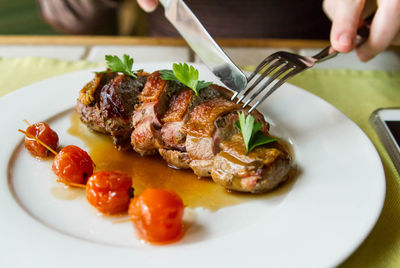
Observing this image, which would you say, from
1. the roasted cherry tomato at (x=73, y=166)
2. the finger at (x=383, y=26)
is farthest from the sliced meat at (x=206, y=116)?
the finger at (x=383, y=26)

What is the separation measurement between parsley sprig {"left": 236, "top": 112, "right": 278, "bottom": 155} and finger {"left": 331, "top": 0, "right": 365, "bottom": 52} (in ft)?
2.78

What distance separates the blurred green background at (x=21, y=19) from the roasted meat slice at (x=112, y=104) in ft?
16.4

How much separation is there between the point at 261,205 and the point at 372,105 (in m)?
1.32

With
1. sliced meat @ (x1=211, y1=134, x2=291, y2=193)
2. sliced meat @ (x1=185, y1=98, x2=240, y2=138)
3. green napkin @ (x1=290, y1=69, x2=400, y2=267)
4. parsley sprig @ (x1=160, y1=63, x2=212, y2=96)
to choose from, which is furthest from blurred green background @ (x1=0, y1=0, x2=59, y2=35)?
sliced meat @ (x1=211, y1=134, x2=291, y2=193)

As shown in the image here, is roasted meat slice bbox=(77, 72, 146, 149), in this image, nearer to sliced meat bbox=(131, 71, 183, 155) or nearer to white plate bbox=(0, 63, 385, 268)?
sliced meat bbox=(131, 71, 183, 155)

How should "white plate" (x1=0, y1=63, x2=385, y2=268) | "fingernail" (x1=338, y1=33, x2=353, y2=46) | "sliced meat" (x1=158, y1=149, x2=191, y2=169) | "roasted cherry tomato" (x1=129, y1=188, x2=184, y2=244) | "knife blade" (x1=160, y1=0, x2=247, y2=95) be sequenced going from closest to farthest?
"white plate" (x1=0, y1=63, x2=385, y2=268)
"roasted cherry tomato" (x1=129, y1=188, x2=184, y2=244)
"sliced meat" (x1=158, y1=149, x2=191, y2=169)
"knife blade" (x1=160, y1=0, x2=247, y2=95)
"fingernail" (x1=338, y1=33, x2=353, y2=46)

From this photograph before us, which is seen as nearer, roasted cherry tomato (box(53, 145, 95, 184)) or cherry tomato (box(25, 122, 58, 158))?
roasted cherry tomato (box(53, 145, 95, 184))

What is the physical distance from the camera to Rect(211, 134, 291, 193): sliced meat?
171cm

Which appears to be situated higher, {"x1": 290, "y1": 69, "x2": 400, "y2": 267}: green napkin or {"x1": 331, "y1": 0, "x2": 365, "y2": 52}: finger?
{"x1": 331, "y1": 0, "x2": 365, "y2": 52}: finger

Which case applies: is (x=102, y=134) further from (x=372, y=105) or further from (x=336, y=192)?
(x=372, y=105)

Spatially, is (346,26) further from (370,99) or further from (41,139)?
(41,139)

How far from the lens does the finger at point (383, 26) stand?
92.1 inches

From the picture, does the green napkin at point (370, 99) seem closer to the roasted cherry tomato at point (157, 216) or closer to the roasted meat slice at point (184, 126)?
the roasted meat slice at point (184, 126)

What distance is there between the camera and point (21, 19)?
6.63 meters
